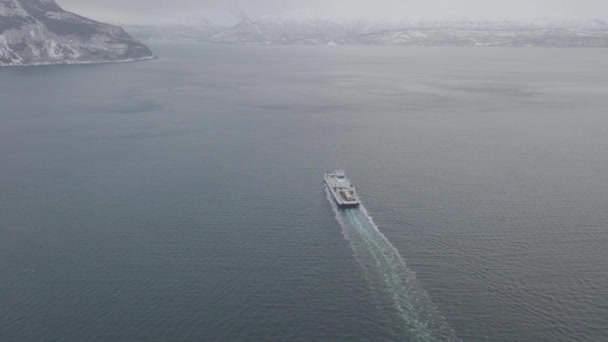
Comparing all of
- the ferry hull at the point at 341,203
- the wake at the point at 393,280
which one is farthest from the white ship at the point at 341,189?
the wake at the point at 393,280

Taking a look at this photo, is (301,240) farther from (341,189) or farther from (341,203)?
(341,189)

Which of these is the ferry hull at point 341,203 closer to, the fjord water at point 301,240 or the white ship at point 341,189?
the white ship at point 341,189

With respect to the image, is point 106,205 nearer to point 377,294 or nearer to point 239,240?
point 239,240

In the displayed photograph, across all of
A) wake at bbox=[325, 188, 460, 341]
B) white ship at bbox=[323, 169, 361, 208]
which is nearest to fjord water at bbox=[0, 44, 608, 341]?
wake at bbox=[325, 188, 460, 341]

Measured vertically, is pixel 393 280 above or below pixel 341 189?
below

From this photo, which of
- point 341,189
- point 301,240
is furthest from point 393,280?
point 341,189

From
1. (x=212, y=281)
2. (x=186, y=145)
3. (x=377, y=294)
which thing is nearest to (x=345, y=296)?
(x=377, y=294)
